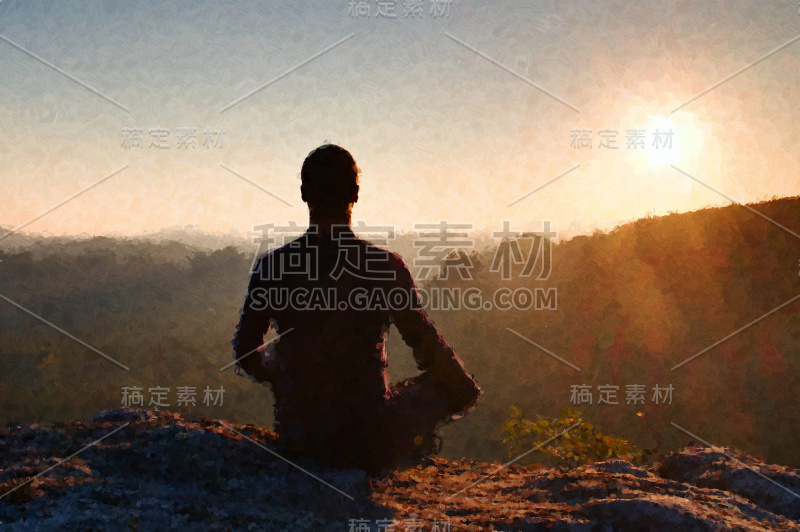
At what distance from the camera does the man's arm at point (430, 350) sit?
4320 millimetres

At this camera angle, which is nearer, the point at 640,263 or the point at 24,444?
the point at 24,444

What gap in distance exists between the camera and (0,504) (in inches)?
135

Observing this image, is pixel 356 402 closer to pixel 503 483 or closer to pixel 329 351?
pixel 329 351

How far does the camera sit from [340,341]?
14.3 ft

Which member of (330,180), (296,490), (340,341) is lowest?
(296,490)

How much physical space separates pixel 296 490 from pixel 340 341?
1061 millimetres

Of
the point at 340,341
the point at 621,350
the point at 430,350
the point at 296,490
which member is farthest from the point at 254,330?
the point at 621,350

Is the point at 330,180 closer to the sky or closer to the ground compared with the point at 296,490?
closer to the sky

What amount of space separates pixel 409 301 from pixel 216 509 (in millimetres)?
1818

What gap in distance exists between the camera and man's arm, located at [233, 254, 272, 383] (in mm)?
4414

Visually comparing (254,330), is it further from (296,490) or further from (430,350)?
(430,350)

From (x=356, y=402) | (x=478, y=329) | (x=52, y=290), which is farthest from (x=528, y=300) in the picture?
(x=52, y=290)

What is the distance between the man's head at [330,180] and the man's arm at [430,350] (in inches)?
→ 21.0

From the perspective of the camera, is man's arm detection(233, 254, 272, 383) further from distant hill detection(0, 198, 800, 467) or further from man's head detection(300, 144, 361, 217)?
distant hill detection(0, 198, 800, 467)
